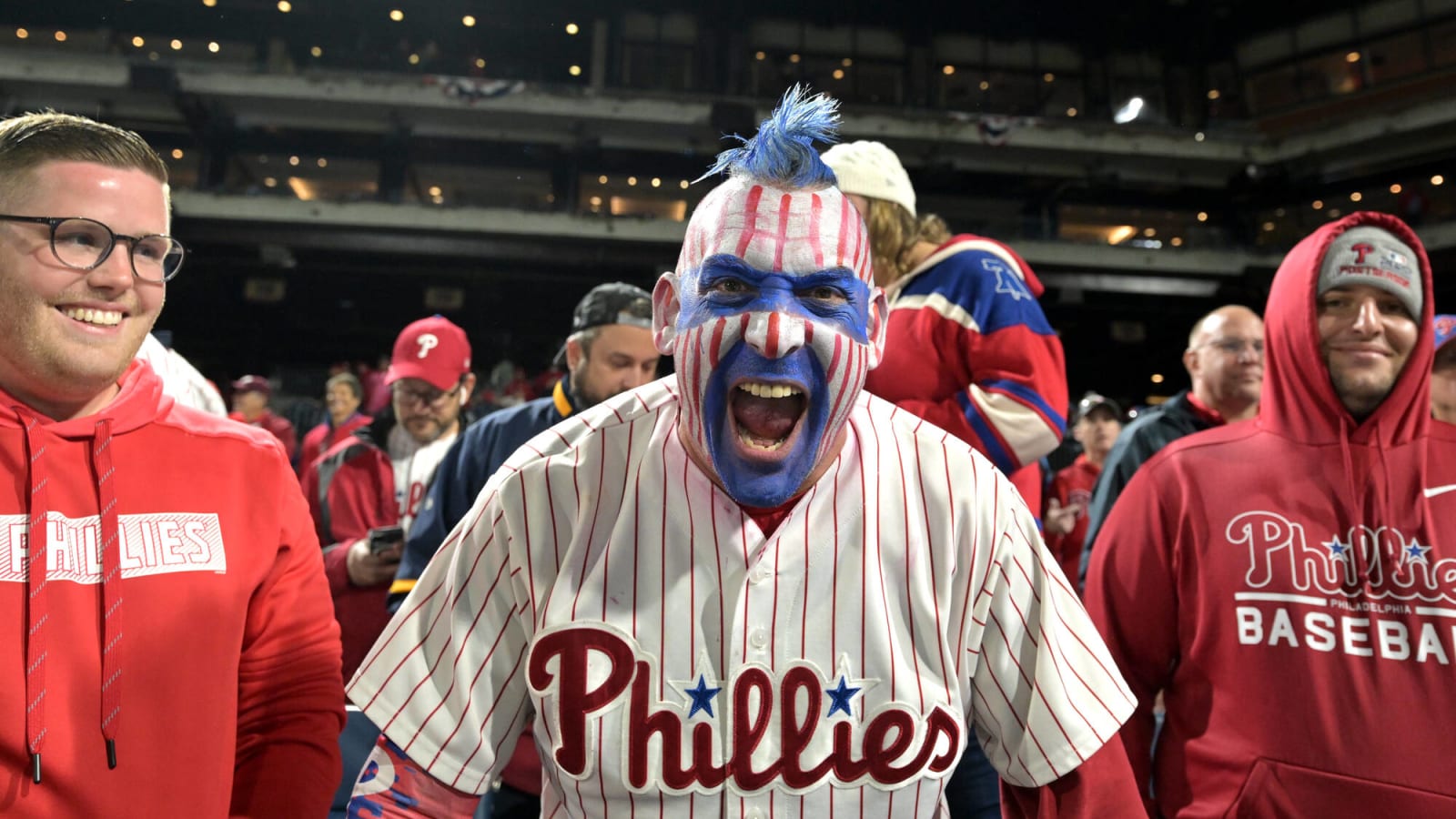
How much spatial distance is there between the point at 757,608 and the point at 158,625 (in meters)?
0.90

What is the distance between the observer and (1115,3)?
25.3 metres

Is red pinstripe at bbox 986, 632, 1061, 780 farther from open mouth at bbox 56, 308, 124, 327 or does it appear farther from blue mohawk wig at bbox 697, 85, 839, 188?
open mouth at bbox 56, 308, 124, 327

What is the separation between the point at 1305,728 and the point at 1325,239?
101 centimetres

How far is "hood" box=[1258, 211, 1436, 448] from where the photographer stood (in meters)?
1.89

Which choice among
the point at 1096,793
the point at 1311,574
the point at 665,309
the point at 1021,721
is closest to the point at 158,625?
the point at 665,309

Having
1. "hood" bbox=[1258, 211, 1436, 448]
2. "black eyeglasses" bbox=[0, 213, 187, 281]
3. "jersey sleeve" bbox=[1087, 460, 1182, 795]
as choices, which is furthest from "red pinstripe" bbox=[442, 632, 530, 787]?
"hood" bbox=[1258, 211, 1436, 448]

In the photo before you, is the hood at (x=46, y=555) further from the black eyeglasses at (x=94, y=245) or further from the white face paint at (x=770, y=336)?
the white face paint at (x=770, y=336)

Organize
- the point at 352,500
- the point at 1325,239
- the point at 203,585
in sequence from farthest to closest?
the point at 352,500 → the point at 1325,239 → the point at 203,585

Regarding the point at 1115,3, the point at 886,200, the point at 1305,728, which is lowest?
the point at 1305,728

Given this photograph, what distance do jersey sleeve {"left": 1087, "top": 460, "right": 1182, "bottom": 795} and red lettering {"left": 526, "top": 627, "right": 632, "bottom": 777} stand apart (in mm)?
1138

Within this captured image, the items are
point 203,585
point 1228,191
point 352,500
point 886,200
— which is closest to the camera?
point 203,585

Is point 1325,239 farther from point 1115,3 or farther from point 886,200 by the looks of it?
point 1115,3

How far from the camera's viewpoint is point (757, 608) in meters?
1.26

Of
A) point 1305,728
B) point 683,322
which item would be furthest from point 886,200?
point 1305,728
